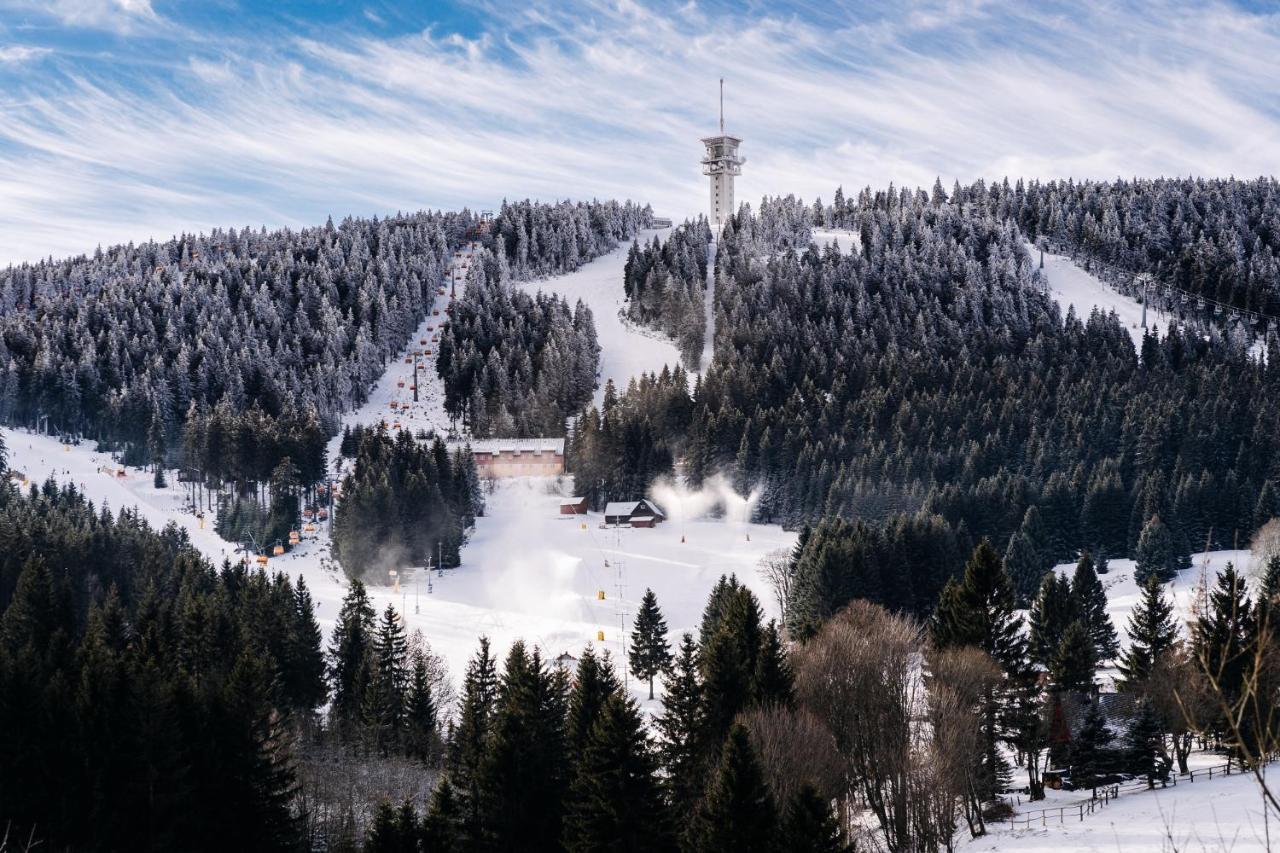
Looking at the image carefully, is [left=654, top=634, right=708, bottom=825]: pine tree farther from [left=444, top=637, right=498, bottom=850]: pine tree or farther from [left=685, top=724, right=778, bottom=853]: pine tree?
[left=685, top=724, right=778, bottom=853]: pine tree

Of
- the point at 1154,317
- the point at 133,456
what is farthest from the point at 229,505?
the point at 1154,317

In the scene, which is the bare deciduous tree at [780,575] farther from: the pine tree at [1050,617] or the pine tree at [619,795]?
the pine tree at [619,795]

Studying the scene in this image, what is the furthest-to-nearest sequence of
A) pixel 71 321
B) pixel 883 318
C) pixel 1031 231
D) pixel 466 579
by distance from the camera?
pixel 1031 231 → pixel 71 321 → pixel 883 318 → pixel 466 579

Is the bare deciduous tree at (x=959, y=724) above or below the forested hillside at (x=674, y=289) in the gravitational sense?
below

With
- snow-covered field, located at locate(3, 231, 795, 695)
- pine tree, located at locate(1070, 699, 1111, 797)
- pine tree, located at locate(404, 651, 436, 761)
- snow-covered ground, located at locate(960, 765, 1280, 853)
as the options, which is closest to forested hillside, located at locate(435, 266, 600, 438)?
snow-covered field, located at locate(3, 231, 795, 695)

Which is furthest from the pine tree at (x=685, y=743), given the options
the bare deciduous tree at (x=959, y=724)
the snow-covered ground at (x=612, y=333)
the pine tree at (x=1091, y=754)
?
the snow-covered ground at (x=612, y=333)

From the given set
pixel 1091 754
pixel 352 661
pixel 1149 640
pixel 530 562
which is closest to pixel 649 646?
pixel 352 661

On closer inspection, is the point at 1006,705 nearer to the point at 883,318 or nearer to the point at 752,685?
the point at 752,685
